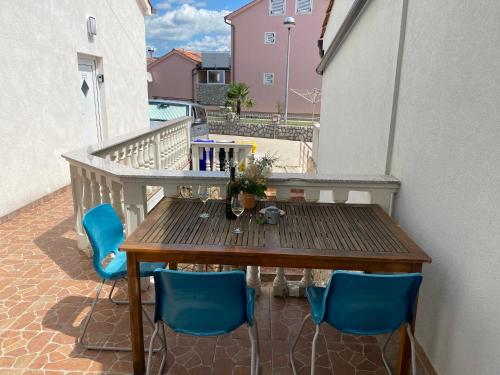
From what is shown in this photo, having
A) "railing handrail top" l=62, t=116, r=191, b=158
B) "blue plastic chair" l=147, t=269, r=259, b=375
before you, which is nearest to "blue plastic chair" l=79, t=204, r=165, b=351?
"blue plastic chair" l=147, t=269, r=259, b=375

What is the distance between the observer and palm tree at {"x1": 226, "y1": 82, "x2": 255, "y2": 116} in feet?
83.4

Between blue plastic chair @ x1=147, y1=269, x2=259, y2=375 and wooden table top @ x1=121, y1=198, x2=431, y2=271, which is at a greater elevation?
wooden table top @ x1=121, y1=198, x2=431, y2=271

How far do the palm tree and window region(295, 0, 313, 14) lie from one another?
6.40m

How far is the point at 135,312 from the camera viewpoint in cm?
235

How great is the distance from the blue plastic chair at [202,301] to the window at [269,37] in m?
27.0

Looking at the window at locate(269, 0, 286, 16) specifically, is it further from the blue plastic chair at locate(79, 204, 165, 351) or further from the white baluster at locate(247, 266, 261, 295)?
the blue plastic chair at locate(79, 204, 165, 351)

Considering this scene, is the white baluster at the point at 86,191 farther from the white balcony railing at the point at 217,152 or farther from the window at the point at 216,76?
the window at the point at 216,76

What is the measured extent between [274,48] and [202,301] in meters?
27.0

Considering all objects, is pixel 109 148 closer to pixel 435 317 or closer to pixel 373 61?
pixel 373 61

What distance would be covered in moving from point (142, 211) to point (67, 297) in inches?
40.7

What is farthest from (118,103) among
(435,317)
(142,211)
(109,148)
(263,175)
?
(435,317)

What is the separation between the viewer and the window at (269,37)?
87.2 feet

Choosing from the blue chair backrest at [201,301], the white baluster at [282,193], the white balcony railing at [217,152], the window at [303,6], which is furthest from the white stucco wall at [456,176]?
the window at [303,6]

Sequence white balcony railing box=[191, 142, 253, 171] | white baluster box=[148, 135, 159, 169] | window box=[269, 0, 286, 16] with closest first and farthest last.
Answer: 1. white baluster box=[148, 135, 159, 169]
2. white balcony railing box=[191, 142, 253, 171]
3. window box=[269, 0, 286, 16]
